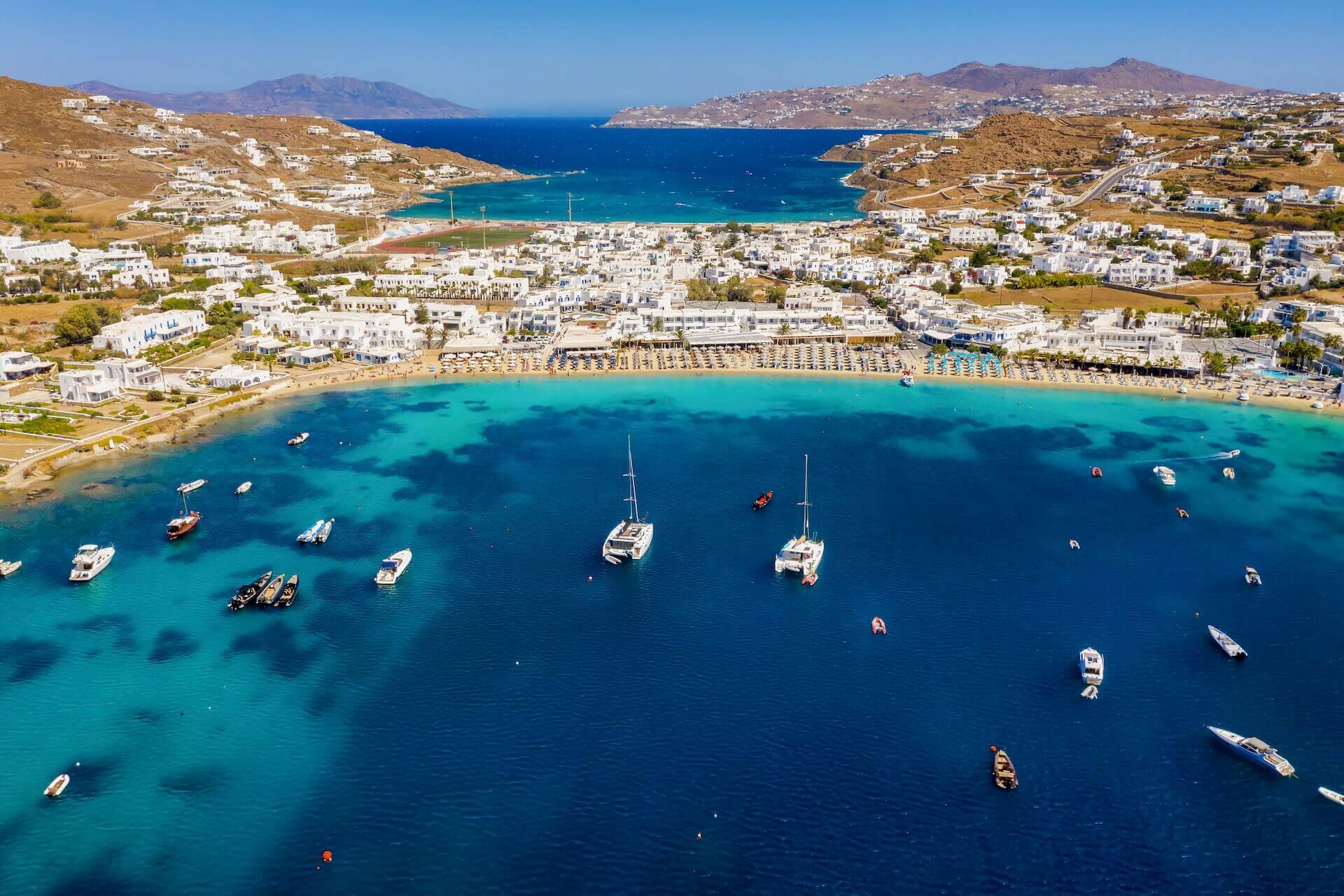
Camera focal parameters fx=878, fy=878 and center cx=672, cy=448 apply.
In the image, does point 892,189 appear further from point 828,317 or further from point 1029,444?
point 1029,444

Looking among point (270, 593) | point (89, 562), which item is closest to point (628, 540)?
A: point (270, 593)

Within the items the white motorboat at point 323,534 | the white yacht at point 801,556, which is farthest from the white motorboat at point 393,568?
the white yacht at point 801,556

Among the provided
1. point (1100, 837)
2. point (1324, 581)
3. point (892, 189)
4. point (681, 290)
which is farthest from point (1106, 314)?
point (892, 189)

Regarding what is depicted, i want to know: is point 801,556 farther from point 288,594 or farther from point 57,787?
point 57,787

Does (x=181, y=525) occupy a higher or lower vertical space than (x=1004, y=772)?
higher

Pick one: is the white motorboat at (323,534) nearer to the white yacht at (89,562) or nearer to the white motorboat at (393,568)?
the white motorboat at (393,568)

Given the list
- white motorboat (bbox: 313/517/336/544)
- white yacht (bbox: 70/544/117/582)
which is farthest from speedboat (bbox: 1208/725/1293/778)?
white yacht (bbox: 70/544/117/582)

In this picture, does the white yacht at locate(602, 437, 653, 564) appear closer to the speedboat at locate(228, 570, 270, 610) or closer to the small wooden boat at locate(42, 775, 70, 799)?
the speedboat at locate(228, 570, 270, 610)
